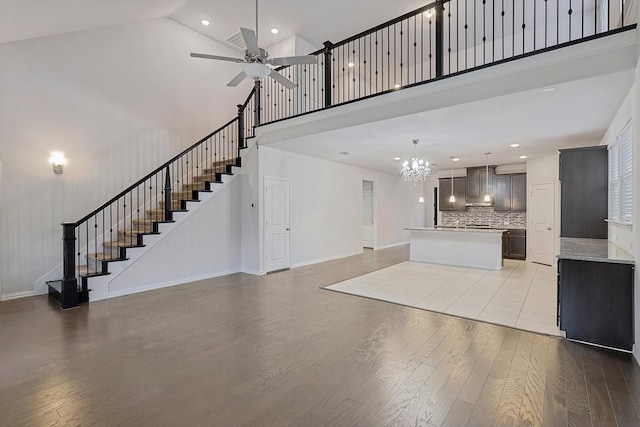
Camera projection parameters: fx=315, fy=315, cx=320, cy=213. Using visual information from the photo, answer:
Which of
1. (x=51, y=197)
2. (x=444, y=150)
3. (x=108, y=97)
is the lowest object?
(x=51, y=197)

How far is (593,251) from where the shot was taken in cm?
362

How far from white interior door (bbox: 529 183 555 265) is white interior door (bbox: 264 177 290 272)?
20.0 ft

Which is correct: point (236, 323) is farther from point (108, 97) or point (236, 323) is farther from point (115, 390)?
point (108, 97)

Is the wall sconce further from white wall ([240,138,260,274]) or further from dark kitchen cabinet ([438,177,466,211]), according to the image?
dark kitchen cabinet ([438,177,466,211])

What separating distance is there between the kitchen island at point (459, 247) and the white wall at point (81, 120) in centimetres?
621

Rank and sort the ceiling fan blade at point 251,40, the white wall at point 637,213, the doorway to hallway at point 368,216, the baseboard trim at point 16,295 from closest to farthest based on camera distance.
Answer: the white wall at point 637,213
the ceiling fan blade at point 251,40
the baseboard trim at point 16,295
the doorway to hallway at point 368,216

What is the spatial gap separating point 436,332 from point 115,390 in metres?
3.12

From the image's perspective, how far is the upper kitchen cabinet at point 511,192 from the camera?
28.2 ft

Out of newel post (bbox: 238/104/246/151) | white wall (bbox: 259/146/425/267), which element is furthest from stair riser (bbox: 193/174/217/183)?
white wall (bbox: 259/146/425/267)

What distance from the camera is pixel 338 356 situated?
118 inches

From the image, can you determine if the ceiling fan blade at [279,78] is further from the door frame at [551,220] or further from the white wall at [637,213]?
the door frame at [551,220]

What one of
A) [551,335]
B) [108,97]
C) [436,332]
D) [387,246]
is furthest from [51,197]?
[387,246]

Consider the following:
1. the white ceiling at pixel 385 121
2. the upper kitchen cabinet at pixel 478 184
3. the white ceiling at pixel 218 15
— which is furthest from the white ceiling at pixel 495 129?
the white ceiling at pixel 218 15

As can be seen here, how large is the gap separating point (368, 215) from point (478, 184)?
368 cm
